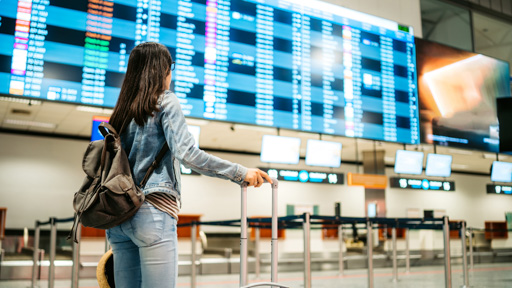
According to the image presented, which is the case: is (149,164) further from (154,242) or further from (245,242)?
(245,242)

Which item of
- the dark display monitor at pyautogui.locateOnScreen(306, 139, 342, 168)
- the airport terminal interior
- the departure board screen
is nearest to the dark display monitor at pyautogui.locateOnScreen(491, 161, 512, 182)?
the airport terminal interior

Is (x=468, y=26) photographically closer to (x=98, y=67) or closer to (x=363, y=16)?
(x=363, y=16)

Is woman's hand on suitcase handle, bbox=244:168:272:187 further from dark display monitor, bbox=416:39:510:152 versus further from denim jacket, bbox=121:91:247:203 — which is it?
dark display monitor, bbox=416:39:510:152

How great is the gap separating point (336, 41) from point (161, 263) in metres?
6.41

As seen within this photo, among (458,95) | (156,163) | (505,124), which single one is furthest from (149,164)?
(458,95)

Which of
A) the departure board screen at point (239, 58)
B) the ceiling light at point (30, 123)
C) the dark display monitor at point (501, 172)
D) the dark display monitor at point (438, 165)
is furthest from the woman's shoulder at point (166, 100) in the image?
the ceiling light at point (30, 123)

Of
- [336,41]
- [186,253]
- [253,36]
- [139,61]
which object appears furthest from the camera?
[186,253]

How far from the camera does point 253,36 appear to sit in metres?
6.63

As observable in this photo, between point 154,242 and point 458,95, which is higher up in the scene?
point 458,95

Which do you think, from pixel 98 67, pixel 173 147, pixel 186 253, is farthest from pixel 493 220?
pixel 173 147

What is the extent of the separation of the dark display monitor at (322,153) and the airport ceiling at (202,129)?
224 centimetres

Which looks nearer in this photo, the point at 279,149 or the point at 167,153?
the point at 167,153

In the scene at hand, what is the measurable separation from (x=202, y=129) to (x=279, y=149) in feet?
13.9

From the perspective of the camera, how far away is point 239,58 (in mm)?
6469
